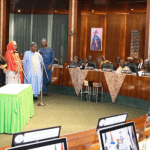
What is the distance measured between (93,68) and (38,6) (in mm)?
5339

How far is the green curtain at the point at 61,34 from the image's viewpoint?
14.3 m

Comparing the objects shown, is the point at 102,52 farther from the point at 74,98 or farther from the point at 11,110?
the point at 11,110

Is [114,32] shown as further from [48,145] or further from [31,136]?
[48,145]

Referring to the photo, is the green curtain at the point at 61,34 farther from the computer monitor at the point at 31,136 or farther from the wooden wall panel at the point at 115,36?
the computer monitor at the point at 31,136

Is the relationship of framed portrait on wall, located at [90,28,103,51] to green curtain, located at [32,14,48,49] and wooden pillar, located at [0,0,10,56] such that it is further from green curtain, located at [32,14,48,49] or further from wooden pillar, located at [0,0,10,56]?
wooden pillar, located at [0,0,10,56]

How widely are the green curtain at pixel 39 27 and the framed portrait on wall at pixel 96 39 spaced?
7.45 feet

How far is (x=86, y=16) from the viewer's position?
14203mm

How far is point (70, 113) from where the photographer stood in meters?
6.30

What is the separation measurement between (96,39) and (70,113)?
8148 millimetres

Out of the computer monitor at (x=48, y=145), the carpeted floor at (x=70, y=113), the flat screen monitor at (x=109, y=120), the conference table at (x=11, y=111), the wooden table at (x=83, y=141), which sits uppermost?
the computer monitor at (x=48, y=145)

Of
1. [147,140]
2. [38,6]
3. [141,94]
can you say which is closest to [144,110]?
[141,94]

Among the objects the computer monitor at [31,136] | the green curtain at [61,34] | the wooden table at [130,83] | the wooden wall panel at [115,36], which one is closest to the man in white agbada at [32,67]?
the wooden table at [130,83]

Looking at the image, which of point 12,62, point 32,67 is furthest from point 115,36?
point 12,62

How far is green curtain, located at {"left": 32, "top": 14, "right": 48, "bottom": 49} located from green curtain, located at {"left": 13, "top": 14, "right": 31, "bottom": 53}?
12.0 inches
